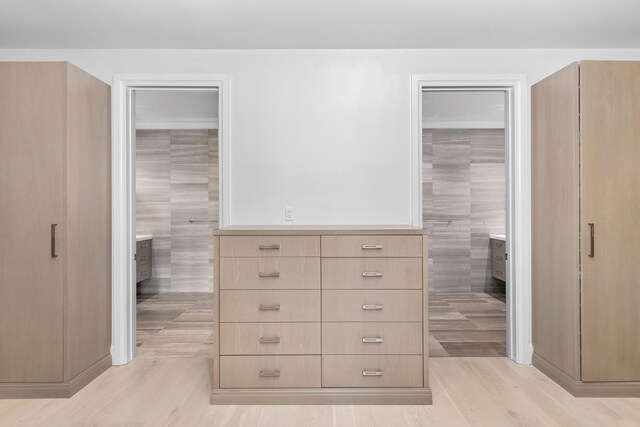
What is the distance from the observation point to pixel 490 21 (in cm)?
273

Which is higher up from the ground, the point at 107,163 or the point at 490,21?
the point at 490,21

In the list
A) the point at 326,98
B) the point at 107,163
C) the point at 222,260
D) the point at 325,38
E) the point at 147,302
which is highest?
the point at 325,38

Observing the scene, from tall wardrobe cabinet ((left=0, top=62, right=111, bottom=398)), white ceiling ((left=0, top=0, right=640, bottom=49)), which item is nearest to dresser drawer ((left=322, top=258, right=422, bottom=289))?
white ceiling ((left=0, top=0, right=640, bottom=49))

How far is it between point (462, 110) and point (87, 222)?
4.58m

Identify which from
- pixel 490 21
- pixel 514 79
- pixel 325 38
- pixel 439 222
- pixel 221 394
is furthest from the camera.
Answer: pixel 439 222

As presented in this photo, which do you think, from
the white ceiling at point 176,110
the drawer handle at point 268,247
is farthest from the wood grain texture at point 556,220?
the white ceiling at point 176,110

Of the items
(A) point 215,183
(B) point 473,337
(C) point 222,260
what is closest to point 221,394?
(C) point 222,260

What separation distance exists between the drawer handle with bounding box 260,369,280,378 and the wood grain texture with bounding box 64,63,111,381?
125 cm

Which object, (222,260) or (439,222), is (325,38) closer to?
(222,260)

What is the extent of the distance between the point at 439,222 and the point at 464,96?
72.4 inches

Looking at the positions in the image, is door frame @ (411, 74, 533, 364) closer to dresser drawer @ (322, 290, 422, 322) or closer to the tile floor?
dresser drawer @ (322, 290, 422, 322)

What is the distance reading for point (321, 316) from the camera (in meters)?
2.54

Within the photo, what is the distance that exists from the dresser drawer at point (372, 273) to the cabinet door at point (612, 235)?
1090 mm

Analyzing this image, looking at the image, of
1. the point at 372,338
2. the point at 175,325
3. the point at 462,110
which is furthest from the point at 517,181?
the point at 175,325
